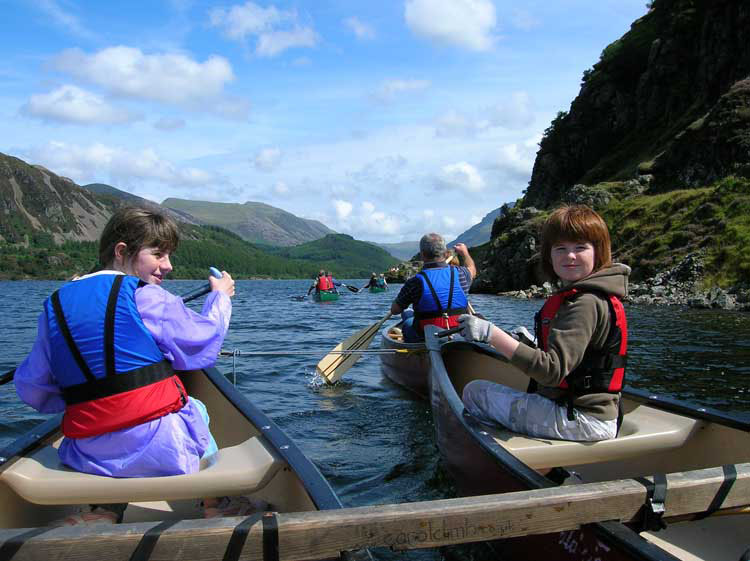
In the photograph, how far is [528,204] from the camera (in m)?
68.1

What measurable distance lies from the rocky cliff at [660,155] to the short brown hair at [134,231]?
1226 cm

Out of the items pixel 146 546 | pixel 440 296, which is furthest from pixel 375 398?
pixel 146 546

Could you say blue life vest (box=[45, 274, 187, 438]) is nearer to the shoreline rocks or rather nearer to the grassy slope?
the shoreline rocks

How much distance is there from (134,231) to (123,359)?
670 mm

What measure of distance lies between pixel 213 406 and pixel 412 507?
348cm

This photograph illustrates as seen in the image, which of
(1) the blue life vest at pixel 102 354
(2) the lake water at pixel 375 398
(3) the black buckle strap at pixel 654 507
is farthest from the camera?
(2) the lake water at pixel 375 398

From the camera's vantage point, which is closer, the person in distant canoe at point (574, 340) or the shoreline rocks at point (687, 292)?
the person in distant canoe at point (574, 340)

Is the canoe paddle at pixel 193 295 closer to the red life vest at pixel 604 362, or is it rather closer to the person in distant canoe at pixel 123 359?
the person in distant canoe at pixel 123 359

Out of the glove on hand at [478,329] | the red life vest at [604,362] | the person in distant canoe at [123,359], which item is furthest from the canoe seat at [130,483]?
the red life vest at [604,362]

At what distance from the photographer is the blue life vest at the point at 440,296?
8.09m

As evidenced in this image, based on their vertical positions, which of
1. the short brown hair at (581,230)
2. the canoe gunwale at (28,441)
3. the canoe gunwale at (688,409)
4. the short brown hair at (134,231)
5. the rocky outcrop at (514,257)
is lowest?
the canoe gunwale at (28,441)

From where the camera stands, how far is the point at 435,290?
8109 mm

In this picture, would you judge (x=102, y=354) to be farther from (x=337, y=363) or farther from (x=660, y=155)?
(x=660, y=155)

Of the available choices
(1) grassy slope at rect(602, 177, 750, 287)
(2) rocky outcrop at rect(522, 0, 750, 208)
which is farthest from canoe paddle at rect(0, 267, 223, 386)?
(2) rocky outcrop at rect(522, 0, 750, 208)
